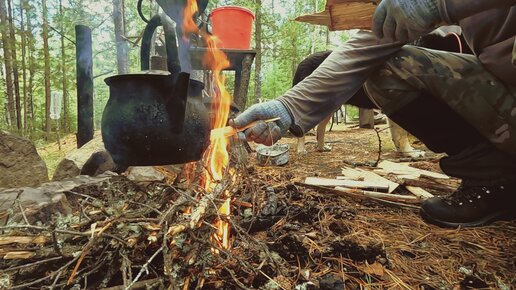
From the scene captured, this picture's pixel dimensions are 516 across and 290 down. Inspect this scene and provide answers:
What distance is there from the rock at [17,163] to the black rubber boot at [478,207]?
3.65 meters

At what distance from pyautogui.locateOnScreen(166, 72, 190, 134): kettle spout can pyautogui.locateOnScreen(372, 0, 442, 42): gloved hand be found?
1.13 m

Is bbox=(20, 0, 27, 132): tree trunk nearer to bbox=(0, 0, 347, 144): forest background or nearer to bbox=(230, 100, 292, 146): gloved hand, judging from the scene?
bbox=(0, 0, 347, 144): forest background

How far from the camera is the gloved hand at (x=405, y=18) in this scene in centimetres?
151

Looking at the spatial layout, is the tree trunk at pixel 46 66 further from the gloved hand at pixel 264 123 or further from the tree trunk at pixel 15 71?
the gloved hand at pixel 264 123

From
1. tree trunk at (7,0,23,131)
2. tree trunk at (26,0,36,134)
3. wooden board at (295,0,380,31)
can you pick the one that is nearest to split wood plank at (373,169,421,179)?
wooden board at (295,0,380,31)

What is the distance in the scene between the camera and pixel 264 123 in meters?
1.92

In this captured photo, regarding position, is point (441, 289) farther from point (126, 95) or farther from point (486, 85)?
point (126, 95)

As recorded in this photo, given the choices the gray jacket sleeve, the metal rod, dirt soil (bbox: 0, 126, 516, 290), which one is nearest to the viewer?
dirt soil (bbox: 0, 126, 516, 290)

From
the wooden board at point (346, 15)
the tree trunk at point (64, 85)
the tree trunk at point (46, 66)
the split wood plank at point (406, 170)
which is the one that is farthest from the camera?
the tree trunk at point (64, 85)

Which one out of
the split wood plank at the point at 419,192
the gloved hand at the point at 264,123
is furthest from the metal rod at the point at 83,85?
the split wood plank at the point at 419,192

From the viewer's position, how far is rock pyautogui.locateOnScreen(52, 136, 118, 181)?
9.47 feet

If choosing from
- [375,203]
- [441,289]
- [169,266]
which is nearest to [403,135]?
[375,203]

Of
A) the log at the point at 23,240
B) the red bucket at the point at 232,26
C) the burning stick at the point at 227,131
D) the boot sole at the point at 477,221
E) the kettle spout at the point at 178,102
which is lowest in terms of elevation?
the boot sole at the point at 477,221

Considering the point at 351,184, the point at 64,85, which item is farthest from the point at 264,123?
the point at 64,85
